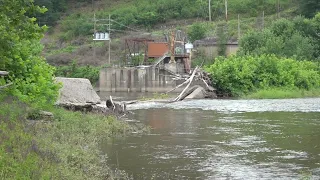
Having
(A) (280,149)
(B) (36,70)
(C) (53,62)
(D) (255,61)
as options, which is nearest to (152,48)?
(C) (53,62)

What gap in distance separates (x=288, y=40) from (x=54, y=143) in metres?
49.1

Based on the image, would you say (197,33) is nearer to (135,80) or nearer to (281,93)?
(135,80)

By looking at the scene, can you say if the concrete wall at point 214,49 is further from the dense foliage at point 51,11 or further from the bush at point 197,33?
the dense foliage at point 51,11

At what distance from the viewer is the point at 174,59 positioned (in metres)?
64.2

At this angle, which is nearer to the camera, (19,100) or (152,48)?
(19,100)

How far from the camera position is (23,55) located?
22609 mm

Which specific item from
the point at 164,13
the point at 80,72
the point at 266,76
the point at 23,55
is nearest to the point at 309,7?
the point at 164,13

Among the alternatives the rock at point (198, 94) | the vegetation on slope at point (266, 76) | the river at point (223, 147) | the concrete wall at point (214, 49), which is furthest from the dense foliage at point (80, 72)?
the river at point (223, 147)

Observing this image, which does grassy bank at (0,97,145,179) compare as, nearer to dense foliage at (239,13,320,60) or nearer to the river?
the river

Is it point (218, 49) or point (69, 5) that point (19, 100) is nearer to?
point (218, 49)

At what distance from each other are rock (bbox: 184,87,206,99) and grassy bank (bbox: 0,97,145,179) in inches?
846

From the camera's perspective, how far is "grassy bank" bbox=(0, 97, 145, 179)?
11.4m

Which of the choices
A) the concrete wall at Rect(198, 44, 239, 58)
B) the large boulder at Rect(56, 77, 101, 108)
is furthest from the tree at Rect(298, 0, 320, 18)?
the large boulder at Rect(56, 77, 101, 108)

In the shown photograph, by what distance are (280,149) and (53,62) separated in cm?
7071
